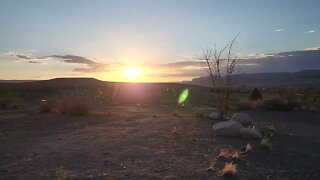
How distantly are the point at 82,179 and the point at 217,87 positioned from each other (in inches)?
822

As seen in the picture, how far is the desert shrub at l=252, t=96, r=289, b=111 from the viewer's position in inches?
1672

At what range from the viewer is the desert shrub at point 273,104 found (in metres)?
42.5

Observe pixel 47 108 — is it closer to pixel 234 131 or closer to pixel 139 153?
pixel 234 131

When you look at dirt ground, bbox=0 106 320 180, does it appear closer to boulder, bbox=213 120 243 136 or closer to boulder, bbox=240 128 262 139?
boulder, bbox=213 120 243 136

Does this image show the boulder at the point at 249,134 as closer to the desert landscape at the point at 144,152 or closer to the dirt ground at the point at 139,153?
the desert landscape at the point at 144,152

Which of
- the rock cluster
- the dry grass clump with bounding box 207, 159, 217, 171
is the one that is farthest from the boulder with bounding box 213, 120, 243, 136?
the dry grass clump with bounding box 207, 159, 217, 171

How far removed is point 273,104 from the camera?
4281 centimetres

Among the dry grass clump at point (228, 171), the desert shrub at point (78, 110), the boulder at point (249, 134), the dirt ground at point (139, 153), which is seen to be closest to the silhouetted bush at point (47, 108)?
the desert shrub at point (78, 110)

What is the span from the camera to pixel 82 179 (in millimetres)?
11641

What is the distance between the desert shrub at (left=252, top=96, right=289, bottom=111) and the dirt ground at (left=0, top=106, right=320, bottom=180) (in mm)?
16906

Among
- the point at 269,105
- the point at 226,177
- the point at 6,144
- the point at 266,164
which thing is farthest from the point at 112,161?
the point at 269,105

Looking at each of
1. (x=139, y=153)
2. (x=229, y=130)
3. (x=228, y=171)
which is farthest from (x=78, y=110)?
(x=228, y=171)

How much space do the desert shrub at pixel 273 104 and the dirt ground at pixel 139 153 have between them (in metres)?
16.9

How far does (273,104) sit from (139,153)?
28976 millimetres
